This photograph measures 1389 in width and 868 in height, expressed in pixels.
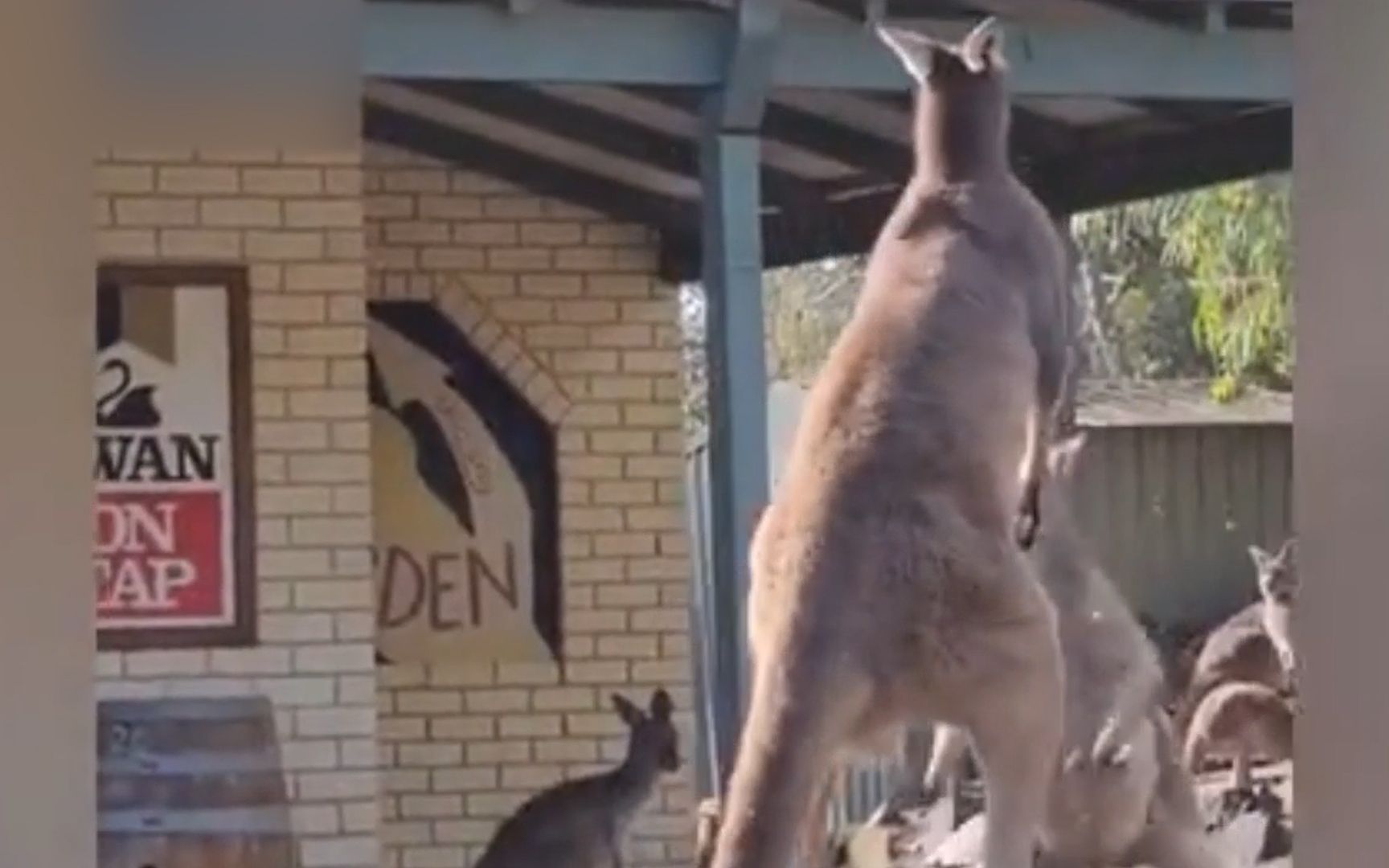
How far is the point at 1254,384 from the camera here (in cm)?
1075

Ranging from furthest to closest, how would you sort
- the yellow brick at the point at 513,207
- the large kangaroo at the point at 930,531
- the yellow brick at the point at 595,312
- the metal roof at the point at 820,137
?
the yellow brick at the point at 595,312 < the yellow brick at the point at 513,207 < the metal roof at the point at 820,137 < the large kangaroo at the point at 930,531

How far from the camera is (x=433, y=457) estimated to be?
6.75 meters

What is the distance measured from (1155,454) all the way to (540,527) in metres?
2.63

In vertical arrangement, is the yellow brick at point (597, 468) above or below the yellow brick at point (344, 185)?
below

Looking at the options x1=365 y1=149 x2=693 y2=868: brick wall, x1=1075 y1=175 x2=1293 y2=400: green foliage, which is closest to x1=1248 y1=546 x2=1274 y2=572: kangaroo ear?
x1=365 y1=149 x2=693 y2=868: brick wall

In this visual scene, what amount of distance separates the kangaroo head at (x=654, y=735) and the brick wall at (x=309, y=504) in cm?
103

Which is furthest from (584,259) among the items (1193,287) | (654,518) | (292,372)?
(1193,287)

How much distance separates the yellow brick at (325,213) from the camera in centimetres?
558

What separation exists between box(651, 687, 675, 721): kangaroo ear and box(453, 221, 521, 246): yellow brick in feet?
3.25

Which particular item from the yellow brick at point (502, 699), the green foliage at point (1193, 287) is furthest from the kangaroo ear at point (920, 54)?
the green foliage at point (1193, 287)

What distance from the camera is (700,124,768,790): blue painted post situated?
16.2 feet

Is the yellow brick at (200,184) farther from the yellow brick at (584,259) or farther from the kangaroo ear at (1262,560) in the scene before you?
the kangaroo ear at (1262,560)

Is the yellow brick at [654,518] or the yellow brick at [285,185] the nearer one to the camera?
the yellow brick at [285,185]

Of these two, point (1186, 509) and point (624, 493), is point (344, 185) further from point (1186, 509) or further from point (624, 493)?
point (1186, 509)
